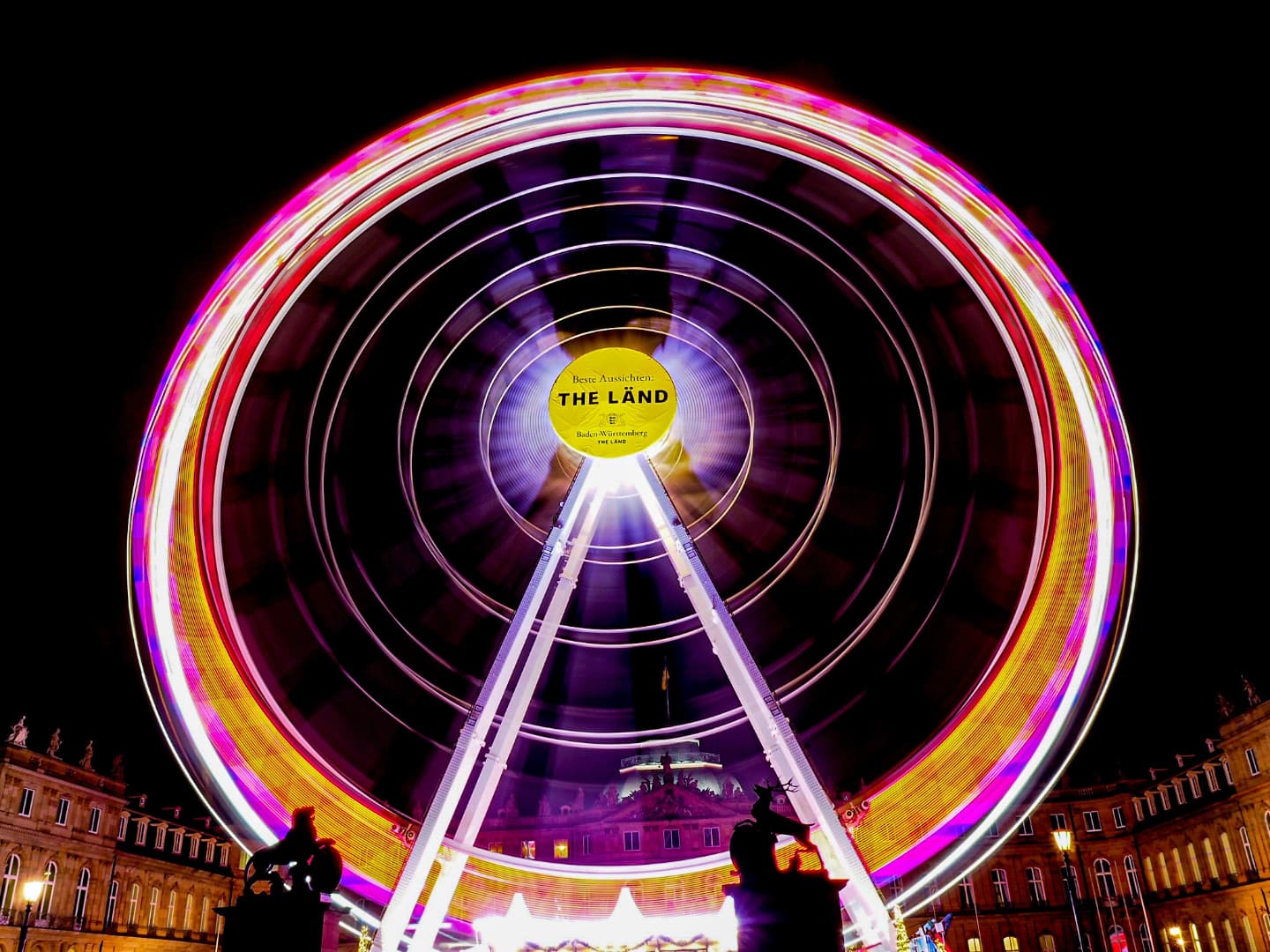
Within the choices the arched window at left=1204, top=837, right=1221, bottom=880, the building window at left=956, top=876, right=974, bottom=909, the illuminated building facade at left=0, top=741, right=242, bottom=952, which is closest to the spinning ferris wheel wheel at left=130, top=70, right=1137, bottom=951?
the illuminated building facade at left=0, top=741, right=242, bottom=952

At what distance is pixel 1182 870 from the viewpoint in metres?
47.2

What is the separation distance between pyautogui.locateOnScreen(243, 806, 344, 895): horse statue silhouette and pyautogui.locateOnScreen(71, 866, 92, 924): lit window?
4119cm

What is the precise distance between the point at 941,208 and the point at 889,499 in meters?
3.41

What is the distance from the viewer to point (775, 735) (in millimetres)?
8539

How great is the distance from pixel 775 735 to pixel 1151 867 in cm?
5368

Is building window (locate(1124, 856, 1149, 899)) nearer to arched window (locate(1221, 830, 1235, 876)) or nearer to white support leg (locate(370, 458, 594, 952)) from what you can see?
arched window (locate(1221, 830, 1235, 876))

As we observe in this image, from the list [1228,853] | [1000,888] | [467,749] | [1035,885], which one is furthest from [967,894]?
[467,749]

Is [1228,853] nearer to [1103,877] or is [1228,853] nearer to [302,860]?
[1103,877]

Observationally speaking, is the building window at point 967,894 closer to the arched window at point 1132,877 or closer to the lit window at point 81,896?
the arched window at point 1132,877

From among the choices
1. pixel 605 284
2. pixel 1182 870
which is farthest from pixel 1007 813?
pixel 1182 870

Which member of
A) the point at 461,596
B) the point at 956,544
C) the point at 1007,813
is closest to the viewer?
the point at 1007,813

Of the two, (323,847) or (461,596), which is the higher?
(461,596)

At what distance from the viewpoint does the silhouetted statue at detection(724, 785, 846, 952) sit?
5.83 m

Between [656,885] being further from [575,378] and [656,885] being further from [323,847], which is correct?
[575,378]
